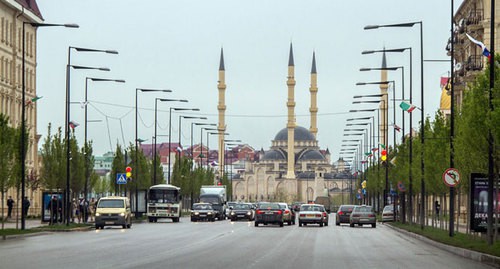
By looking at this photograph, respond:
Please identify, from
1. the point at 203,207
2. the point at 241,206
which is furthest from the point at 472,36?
the point at 241,206

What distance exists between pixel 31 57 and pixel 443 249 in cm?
5900

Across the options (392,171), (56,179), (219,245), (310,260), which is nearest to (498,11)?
(392,171)

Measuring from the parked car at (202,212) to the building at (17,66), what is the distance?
1196cm

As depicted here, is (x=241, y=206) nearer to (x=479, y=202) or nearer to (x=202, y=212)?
(x=202, y=212)

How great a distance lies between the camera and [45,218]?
62.7 m

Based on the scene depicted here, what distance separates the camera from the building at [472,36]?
241 ft

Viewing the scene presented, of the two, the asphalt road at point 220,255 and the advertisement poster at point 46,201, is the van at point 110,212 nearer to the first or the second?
the advertisement poster at point 46,201

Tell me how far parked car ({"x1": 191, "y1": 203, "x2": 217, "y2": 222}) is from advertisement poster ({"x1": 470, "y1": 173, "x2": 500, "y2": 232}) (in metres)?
45.9

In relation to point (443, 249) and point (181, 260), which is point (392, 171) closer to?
point (443, 249)

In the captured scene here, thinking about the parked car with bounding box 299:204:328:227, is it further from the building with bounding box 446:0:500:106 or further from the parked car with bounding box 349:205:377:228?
the building with bounding box 446:0:500:106

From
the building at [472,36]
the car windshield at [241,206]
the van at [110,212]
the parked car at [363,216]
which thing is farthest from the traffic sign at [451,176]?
the car windshield at [241,206]

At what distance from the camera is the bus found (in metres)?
79.3

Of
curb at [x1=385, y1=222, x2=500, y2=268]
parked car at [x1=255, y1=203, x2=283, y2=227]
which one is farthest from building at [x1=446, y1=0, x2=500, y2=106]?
curb at [x1=385, y1=222, x2=500, y2=268]

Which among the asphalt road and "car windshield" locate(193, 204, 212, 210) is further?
"car windshield" locate(193, 204, 212, 210)
